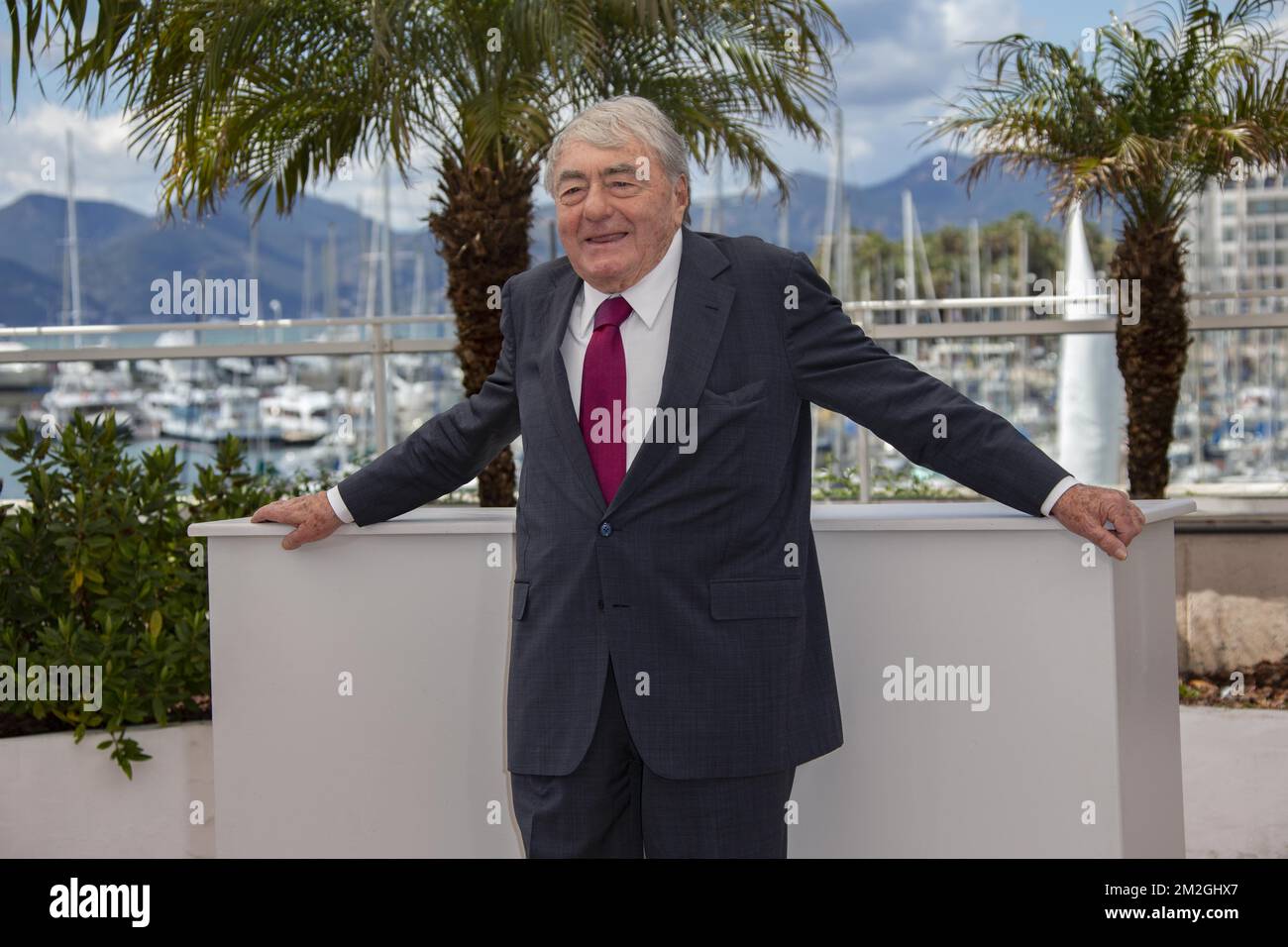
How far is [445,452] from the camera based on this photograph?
114 inches

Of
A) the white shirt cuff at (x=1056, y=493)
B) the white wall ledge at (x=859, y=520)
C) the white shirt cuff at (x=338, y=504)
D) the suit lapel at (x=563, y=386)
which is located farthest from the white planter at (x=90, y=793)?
the white shirt cuff at (x=1056, y=493)

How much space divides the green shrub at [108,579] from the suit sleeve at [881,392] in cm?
289

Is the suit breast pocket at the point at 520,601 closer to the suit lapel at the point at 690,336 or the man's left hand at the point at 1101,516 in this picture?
the suit lapel at the point at 690,336

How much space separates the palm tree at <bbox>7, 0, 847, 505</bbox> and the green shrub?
8.24ft

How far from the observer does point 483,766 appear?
10.4 ft

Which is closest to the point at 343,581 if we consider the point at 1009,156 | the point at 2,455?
the point at 2,455

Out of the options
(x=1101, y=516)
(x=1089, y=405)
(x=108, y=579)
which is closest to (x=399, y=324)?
(x=108, y=579)

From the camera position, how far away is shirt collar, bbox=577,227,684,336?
2.55m

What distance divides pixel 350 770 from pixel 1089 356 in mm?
10293

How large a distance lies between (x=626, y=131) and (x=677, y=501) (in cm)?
68

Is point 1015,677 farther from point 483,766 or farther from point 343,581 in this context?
point 343,581

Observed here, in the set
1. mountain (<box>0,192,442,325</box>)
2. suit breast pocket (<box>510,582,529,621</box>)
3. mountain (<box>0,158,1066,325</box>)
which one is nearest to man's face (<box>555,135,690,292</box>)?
mountain (<box>0,158,1066,325</box>)

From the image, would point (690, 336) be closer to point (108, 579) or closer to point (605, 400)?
point (605, 400)

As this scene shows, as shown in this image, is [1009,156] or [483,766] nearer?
[483,766]
